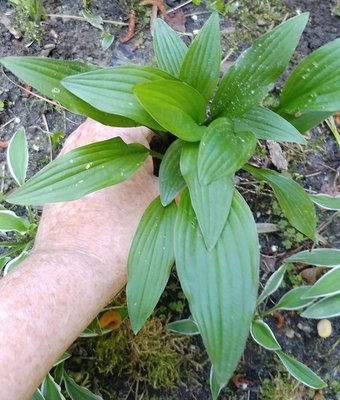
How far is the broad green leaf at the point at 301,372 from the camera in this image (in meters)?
1.36

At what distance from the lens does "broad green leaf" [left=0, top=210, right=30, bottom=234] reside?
4.65 feet

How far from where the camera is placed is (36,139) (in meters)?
1.67

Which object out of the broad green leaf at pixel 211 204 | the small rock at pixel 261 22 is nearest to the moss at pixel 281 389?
the broad green leaf at pixel 211 204

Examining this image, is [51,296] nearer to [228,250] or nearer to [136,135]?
[228,250]

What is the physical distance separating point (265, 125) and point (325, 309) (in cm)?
50

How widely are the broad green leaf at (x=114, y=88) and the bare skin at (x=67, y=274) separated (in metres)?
0.21

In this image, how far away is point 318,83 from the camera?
3.75 ft

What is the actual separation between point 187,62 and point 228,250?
1.28ft

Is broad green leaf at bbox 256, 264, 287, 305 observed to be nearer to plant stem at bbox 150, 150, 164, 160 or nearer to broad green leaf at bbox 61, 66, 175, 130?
plant stem at bbox 150, 150, 164, 160

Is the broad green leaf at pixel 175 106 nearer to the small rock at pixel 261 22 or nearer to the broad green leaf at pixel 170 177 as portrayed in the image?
the broad green leaf at pixel 170 177

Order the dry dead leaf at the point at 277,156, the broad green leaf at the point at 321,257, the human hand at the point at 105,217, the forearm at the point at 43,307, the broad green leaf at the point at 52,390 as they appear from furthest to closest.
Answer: the dry dead leaf at the point at 277,156 < the broad green leaf at the point at 321,257 < the broad green leaf at the point at 52,390 < the human hand at the point at 105,217 < the forearm at the point at 43,307

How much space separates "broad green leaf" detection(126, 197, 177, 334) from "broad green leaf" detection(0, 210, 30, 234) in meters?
0.43

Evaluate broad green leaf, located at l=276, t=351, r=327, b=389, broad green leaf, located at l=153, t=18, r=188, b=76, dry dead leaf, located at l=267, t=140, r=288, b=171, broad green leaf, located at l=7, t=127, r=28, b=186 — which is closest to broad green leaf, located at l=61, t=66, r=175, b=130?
broad green leaf, located at l=153, t=18, r=188, b=76

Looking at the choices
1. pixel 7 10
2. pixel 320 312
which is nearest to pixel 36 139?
pixel 7 10
